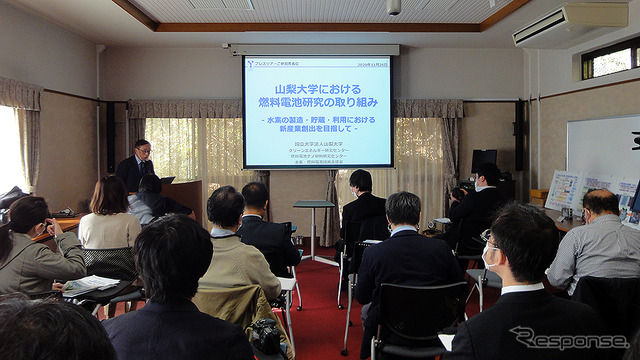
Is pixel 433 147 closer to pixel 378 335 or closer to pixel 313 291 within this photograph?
pixel 313 291

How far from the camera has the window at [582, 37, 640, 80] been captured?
4559 millimetres

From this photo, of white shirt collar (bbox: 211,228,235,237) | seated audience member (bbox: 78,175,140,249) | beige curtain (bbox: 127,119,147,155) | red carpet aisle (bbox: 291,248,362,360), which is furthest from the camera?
beige curtain (bbox: 127,119,147,155)

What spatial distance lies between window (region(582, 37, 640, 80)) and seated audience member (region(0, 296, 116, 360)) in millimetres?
5364

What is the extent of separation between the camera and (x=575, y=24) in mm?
4055

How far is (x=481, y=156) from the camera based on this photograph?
6.29m

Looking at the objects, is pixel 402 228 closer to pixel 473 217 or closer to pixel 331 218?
pixel 473 217

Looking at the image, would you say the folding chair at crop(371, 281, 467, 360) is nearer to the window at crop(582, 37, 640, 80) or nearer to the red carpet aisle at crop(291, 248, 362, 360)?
the red carpet aisle at crop(291, 248, 362, 360)

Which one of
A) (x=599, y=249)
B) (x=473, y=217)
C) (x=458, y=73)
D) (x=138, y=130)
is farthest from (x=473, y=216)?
(x=138, y=130)

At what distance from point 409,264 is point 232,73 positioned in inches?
193

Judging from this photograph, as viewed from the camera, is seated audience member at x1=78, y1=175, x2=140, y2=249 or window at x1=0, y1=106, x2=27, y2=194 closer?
seated audience member at x1=78, y1=175, x2=140, y2=249

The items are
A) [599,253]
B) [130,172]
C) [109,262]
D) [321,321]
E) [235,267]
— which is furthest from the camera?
[130,172]

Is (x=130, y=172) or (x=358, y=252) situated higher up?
(x=130, y=172)

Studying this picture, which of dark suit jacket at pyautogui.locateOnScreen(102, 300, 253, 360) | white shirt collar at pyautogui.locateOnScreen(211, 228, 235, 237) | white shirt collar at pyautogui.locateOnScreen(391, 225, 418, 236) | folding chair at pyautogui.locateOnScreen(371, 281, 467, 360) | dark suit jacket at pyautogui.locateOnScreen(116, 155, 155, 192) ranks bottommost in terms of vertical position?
folding chair at pyautogui.locateOnScreen(371, 281, 467, 360)

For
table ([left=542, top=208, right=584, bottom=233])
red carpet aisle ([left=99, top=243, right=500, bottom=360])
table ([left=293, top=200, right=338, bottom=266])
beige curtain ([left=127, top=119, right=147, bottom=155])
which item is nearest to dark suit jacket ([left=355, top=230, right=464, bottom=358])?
red carpet aisle ([left=99, top=243, right=500, bottom=360])
